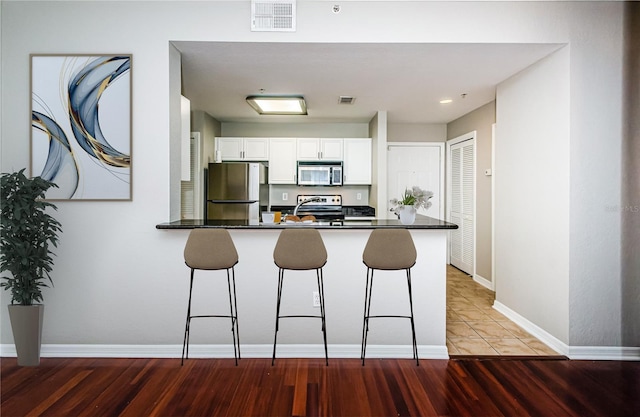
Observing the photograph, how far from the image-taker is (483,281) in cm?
518

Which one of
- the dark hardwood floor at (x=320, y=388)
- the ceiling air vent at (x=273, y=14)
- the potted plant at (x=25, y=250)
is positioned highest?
the ceiling air vent at (x=273, y=14)

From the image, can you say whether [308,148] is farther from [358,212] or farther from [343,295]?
[343,295]

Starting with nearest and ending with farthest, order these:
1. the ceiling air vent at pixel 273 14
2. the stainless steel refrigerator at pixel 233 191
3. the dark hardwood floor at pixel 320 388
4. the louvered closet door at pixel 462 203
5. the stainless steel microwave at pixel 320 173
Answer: the dark hardwood floor at pixel 320 388 → the ceiling air vent at pixel 273 14 → the stainless steel refrigerator at pixel 233 191 → the louvered closet door at pixel 462 203 → the stainless steel microwave at pixel 320 173

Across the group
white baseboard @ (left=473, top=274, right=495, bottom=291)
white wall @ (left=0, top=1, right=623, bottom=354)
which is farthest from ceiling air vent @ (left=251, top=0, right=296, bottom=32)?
white baseboard @ (left=473, top=274, right=495, bottom=291)

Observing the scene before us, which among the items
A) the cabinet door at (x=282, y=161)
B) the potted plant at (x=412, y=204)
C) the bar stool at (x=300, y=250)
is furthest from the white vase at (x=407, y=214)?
the cabinet door at (x=282, y=161)

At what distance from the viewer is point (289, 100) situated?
454cm

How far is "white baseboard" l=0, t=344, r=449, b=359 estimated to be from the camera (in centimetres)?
300

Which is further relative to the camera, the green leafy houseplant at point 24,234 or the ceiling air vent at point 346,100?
the ceiling air vent at point 346,100

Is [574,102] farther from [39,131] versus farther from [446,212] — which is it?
[39,131]

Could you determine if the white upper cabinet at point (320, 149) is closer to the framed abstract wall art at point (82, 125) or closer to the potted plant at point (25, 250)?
the framed abstract wall art at point (82, 125)

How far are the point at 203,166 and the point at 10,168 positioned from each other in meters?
2.61

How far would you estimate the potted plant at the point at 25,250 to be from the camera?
105 inches

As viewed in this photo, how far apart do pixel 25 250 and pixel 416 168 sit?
209 inches

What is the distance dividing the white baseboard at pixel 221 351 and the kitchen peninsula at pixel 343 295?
2cm
